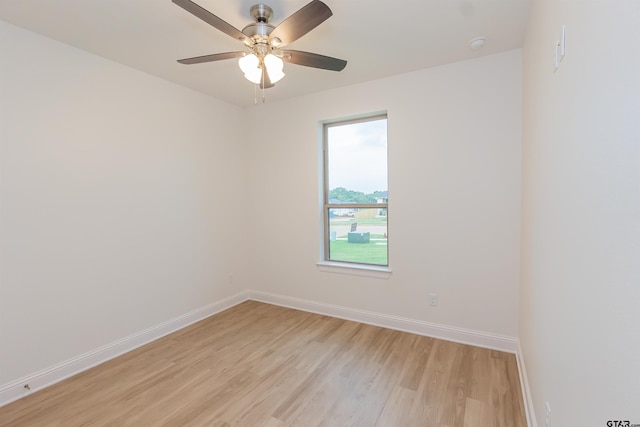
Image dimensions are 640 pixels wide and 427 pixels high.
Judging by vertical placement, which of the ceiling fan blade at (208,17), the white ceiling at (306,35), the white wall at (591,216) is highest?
the white ceiling at (306,35)

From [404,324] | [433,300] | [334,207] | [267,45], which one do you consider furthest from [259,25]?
[404,324]

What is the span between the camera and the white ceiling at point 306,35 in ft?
6.36

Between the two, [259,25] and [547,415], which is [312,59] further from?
[547,415]

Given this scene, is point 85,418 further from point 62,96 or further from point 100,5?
point 100,5

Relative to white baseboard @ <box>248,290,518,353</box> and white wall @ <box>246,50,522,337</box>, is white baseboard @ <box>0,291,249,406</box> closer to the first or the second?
white baseboard @ <box>248,290,518,353</box>

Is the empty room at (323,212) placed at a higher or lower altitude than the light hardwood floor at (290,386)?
higher

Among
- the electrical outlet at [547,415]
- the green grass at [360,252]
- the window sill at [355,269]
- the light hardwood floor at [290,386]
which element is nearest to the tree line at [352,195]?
the green grass at [360,252]

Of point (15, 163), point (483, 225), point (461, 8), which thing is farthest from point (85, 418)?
point (461, 8)

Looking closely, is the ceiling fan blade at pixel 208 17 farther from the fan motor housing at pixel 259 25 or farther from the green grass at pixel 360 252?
the green grass at pixel 360 252

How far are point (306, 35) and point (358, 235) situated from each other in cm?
219

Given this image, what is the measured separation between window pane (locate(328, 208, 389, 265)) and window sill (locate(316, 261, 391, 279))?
116 millimetres

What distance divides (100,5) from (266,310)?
10.8 feet

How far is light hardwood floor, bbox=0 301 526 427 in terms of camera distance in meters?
1.90

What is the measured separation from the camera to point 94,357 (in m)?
2.54
